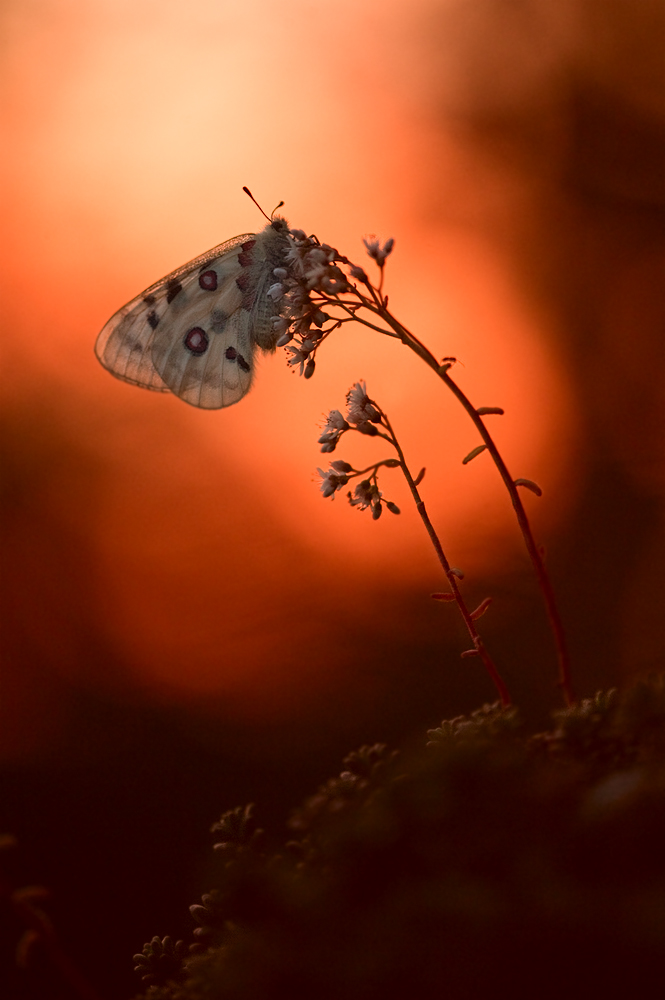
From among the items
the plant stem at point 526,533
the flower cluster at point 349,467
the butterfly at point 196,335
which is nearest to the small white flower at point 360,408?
the flower cluster at point 349,467

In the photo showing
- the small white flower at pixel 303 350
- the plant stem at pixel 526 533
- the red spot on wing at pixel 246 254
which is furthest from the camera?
the red spot on wing at pixel 246 254

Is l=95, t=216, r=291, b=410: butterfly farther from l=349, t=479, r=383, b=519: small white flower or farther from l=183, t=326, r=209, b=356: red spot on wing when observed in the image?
l=349, t=479, r=383, b=519: small white flower

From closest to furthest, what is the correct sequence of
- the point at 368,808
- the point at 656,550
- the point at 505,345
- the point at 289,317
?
the point at 368,808 → the point at 289,317 → the point at 505,345 → the point at 656,550

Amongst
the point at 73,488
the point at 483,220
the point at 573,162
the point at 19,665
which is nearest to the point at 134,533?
the point at 73,488

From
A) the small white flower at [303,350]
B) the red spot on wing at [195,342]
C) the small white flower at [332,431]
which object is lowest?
the small white flower at [332,431]

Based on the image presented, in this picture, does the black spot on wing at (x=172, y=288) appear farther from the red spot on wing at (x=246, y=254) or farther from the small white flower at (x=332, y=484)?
the small white flower at (x=332, y=484)

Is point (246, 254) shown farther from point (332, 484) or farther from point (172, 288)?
point (332, 484)

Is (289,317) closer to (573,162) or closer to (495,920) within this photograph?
(495,920)
